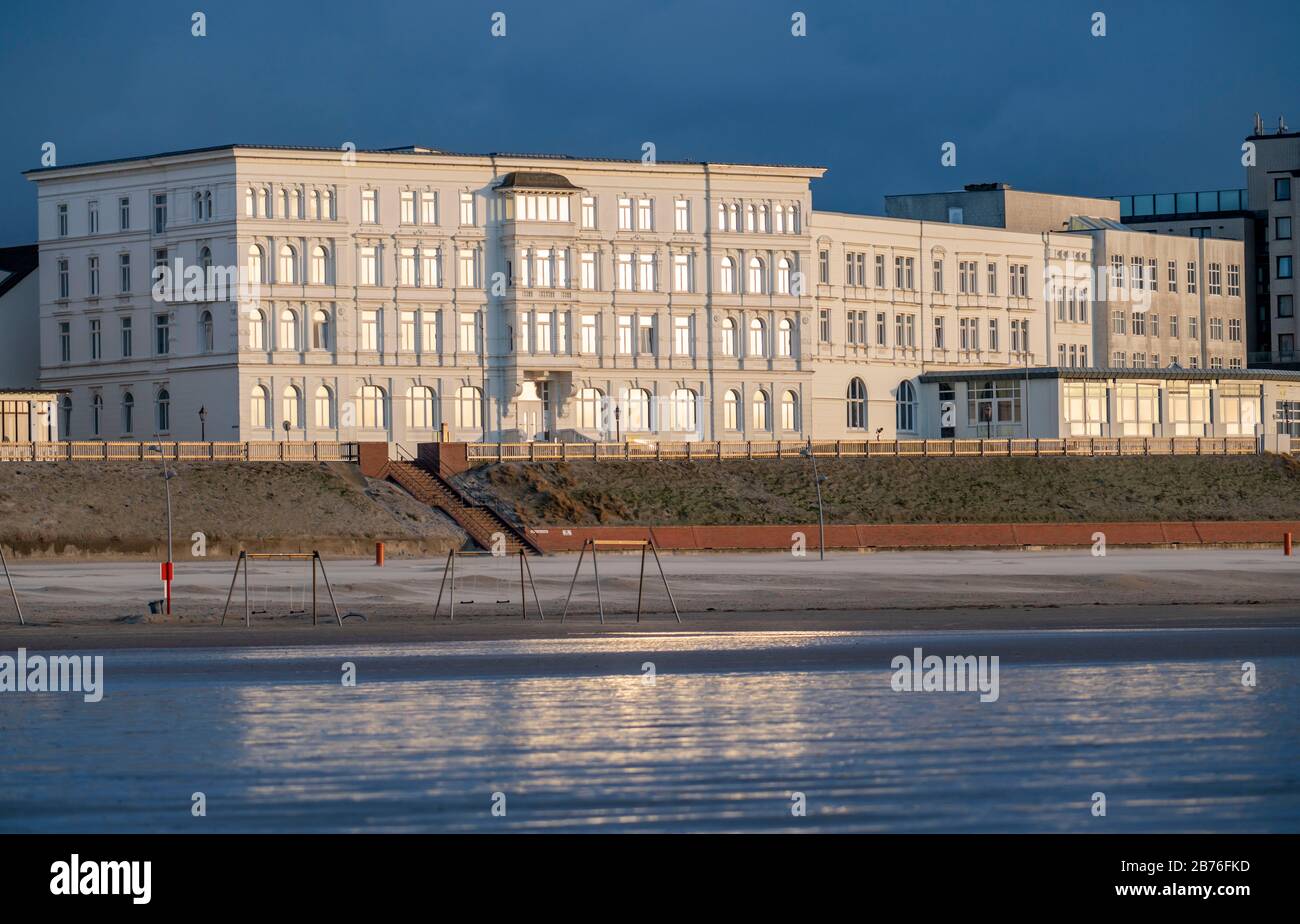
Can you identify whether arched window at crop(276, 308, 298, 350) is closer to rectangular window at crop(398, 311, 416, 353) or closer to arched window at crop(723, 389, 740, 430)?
rectangular window at crop(398, 311, 416, 353)

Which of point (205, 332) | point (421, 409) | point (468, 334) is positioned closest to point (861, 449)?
point (468, 334)

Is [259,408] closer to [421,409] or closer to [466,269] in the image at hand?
[421,409]

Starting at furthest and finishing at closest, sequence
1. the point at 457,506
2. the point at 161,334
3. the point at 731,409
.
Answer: the point at 731,409, the point at 161,334, the point at 457,506

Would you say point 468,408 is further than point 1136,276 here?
No

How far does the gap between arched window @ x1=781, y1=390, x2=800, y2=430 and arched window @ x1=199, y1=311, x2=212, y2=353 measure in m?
29.3

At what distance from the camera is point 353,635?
43281mm

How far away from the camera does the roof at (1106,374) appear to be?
11138cm

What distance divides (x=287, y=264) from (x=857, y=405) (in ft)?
106

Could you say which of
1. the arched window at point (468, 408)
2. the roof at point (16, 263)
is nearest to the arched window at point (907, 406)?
the arched window at point (468, 408)

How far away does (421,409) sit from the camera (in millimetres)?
100750

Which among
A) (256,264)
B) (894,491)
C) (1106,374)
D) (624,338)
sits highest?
(256,264)

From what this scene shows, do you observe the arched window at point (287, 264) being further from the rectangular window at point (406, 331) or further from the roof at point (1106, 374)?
the roof at point (1106, 374)

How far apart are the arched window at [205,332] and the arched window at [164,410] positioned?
3.24m

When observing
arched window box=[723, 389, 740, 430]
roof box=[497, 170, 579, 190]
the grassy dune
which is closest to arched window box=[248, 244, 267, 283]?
roof box=[497, 170, 579, 190]
